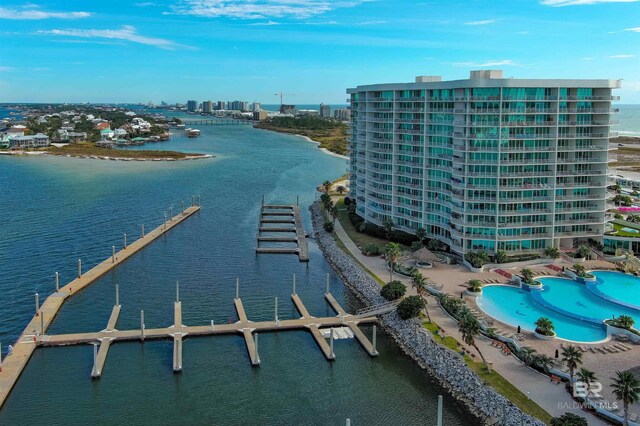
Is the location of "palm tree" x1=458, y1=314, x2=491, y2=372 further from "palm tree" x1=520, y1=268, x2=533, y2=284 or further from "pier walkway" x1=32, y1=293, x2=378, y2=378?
"palm tree" x1=520, y1=268, x2=533, y2=284

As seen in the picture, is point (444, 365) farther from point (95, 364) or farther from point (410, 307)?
point (95, 364)

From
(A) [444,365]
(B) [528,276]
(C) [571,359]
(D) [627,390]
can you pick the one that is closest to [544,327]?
(C) [571,359]

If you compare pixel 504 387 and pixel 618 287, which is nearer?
pixel 504 387

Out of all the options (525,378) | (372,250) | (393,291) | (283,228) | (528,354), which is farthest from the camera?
(283,228)

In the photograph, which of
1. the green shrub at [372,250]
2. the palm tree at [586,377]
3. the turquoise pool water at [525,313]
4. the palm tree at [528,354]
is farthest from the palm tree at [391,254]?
the palm tree at [586,377]

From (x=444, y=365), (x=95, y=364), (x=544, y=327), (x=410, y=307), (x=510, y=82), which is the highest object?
(x=510, y=82)

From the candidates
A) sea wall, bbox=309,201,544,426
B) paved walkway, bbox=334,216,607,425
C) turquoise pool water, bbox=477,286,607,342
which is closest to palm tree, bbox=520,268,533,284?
turquoise pool water, bbox=477,286,607,342

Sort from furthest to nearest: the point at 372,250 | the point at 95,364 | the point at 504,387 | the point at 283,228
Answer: the point at 283,228, the point at 372,250, the point at 95,364, the point at 504,387

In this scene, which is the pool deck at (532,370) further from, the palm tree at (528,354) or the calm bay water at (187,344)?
the calm bay water at (187,344)
